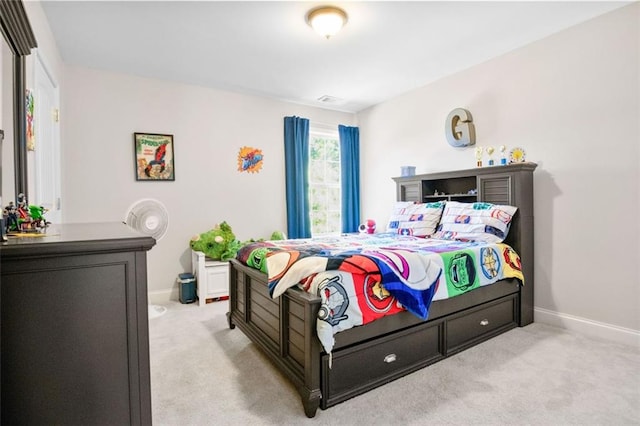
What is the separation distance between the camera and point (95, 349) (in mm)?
1015

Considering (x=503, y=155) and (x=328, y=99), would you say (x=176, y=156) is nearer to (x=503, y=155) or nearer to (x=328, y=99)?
(x=328, y=99)

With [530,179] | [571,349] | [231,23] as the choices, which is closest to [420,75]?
[530,179]

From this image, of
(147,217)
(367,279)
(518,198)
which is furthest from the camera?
(147,217)

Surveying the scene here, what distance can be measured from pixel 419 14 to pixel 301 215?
9.10 ft

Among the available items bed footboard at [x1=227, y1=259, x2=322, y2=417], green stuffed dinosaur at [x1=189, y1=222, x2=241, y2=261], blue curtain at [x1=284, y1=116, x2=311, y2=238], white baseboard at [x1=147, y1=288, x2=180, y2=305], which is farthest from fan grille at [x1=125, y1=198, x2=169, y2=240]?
blue curtain at [x1=284, y1=116, x2=311, y2=238]

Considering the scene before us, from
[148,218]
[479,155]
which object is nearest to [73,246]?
[148,218]

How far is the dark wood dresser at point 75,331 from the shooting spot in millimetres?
919

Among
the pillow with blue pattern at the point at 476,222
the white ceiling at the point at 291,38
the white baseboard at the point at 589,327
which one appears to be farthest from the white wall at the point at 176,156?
the white baseboard at the point at 589,327

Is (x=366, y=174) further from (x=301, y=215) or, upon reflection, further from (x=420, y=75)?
(x=420, y=75)

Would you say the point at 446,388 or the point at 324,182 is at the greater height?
the point at 324,182

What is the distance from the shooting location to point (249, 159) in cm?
438

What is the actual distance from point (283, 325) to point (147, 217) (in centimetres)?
199

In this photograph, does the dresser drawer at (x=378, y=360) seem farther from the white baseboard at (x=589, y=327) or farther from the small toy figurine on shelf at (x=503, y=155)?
the small toy figurine on shelf at (x=503, y=155)

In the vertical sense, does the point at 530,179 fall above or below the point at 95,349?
above
